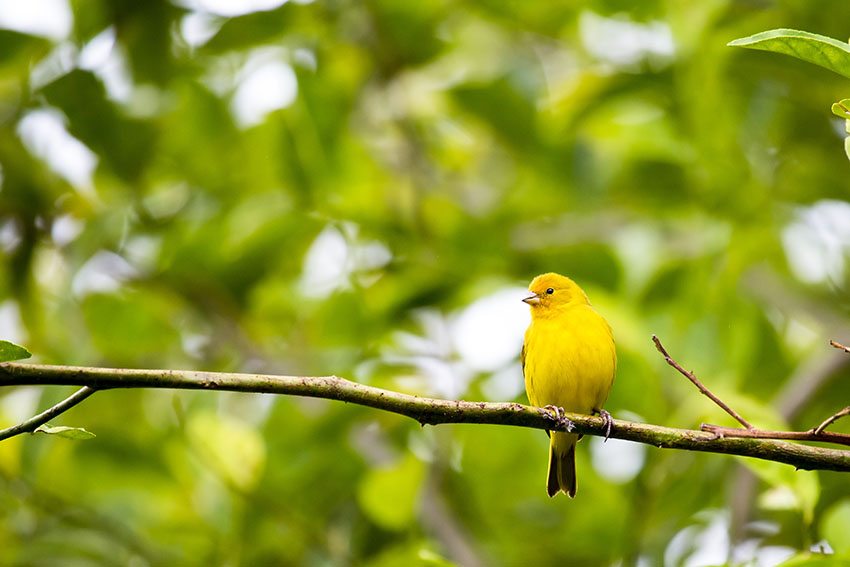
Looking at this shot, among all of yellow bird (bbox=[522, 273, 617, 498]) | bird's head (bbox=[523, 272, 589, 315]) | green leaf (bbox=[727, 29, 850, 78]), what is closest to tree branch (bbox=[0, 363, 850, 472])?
green leaf (bbox=[727, 29, 850, 78])

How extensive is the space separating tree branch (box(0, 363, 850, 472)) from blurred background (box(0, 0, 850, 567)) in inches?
70.9

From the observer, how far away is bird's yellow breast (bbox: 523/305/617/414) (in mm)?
3762

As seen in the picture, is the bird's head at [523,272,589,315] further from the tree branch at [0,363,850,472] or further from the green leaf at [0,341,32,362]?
the green leaf at [0,341,32,362]

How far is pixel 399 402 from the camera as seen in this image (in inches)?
67.0

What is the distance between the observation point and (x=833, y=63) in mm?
1748

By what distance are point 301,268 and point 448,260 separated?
0.99m

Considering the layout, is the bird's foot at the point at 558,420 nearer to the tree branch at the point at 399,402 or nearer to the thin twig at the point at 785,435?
the tree branch at the point at 399,402

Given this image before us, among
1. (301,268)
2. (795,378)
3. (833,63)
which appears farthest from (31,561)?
(833,63)

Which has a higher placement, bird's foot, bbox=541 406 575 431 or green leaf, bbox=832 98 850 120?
green leaf, bbox=832 98 850 120

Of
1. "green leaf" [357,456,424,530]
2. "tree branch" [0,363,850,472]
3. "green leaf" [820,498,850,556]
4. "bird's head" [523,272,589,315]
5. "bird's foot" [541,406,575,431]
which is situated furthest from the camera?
"bird's head" [523,272,589,315]

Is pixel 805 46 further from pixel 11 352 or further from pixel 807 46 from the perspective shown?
pixel 11 352

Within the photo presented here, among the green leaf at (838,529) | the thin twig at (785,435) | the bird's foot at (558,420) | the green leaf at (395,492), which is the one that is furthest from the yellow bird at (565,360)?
the thin twig at (785,435)

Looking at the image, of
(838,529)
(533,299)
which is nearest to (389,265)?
(533,299)

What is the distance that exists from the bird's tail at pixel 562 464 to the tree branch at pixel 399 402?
1.92 meters
